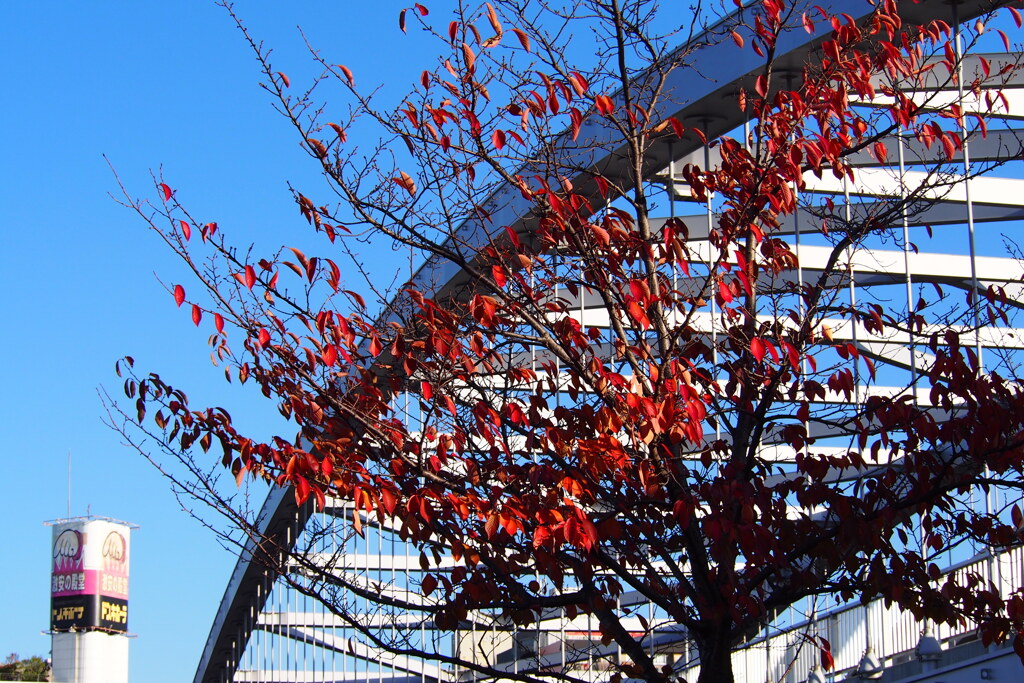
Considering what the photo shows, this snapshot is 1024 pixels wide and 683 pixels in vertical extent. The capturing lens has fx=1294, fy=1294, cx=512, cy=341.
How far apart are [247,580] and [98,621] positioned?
74058 millimetres

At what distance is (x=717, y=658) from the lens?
643 centimetres

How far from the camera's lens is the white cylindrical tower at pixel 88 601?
9488cm

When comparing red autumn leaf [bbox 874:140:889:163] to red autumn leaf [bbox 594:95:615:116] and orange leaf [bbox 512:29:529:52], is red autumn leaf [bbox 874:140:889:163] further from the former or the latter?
orange leaf [bbox 512:29:529:52]

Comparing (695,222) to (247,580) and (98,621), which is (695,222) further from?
(98,621)

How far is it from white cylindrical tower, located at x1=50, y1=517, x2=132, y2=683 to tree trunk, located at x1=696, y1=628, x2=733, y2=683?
94951mm

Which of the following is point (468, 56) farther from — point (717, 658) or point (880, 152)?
point (717, 658)

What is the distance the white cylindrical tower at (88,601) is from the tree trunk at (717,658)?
95.0 metres

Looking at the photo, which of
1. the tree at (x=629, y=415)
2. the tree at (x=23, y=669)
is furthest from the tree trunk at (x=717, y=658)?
the tree at (x=23, y=669)

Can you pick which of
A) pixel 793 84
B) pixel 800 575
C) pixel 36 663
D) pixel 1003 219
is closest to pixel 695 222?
pixel 1003 219

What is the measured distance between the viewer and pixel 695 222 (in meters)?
14.6

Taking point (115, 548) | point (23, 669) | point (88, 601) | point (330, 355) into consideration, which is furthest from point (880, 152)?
point (115, 548)

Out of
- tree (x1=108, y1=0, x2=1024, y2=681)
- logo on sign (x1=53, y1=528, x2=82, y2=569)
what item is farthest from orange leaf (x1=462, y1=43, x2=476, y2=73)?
logo on sign (x1=53, y1=528, x2=82, y2=569)

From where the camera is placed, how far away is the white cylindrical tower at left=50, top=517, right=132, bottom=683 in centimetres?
9488

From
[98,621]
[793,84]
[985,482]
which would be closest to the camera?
[985,482]
